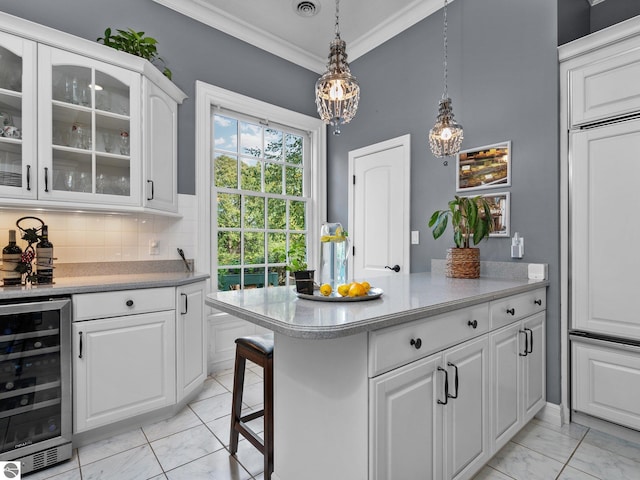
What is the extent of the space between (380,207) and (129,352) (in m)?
2.42

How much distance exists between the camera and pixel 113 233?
2605 mm

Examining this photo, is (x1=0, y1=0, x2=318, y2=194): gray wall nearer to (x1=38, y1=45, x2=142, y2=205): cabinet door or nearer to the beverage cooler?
(x1=38, y1=45, x2=142, y2=205): cabinet door

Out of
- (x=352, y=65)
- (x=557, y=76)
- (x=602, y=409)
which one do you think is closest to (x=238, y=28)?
(x=352, y=65)

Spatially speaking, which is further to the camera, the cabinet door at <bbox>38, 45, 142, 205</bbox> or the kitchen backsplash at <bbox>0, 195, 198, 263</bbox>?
the kitchen backsplash at <bbox>0, 195, 198, 263</bbox>

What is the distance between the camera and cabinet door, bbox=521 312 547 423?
2.02 m

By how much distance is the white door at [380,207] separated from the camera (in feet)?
10.4

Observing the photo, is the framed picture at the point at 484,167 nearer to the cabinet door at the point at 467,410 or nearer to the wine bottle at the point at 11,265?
the cabinet door at the point at 467,410

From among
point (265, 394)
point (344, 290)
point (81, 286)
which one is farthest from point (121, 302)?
point (344, 290)

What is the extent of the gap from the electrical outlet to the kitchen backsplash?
0.01 metres

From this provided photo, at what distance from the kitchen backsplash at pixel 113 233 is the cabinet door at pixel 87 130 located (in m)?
0.36

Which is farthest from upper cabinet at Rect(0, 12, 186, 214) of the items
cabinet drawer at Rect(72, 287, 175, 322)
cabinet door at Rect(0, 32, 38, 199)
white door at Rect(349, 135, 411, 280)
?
white door at Rect(349, 135, 411, 280)

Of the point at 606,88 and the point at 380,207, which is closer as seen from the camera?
the point at 606,88

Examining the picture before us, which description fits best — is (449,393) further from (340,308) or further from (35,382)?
(35,382)

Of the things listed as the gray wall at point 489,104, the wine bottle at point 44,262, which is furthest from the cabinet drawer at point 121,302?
the gray wall at point 489,104
